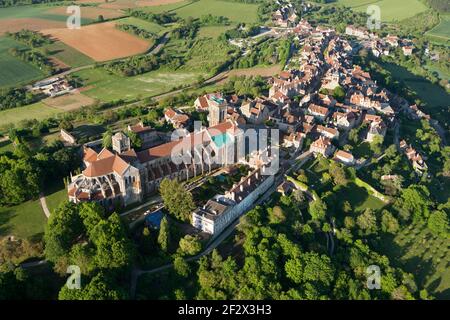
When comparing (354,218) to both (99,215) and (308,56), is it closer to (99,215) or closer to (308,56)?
(99,215)

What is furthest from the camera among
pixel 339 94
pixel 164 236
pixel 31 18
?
pixel 31 18

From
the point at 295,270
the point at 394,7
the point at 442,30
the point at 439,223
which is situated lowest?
the point at 439,223

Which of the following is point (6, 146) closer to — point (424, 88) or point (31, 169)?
point (31, 169)

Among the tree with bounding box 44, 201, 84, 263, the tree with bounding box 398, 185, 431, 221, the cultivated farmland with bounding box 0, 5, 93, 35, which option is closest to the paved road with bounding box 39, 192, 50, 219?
the tree with bounding box 44, 201, 84, 263

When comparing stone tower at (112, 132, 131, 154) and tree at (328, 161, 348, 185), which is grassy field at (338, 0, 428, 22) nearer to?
tree at (328, 161, 348, 185)

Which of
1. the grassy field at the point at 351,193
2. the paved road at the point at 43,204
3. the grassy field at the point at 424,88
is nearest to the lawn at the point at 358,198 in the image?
the grassy field at the point at 351,193

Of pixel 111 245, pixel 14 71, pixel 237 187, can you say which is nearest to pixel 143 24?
pixel 14 71
